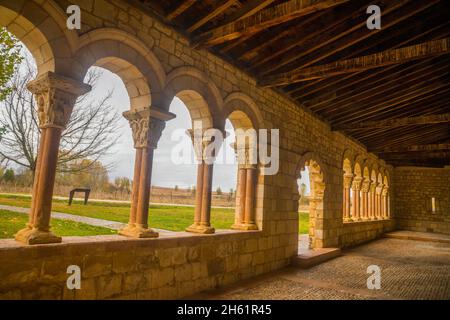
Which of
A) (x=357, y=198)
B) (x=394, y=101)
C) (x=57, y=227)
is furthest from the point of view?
(x=357, y=198)

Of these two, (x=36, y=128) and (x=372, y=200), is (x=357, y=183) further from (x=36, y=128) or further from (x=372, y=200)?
(x=36, y=128)

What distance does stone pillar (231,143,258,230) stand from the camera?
474cm

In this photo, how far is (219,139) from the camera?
4.17m

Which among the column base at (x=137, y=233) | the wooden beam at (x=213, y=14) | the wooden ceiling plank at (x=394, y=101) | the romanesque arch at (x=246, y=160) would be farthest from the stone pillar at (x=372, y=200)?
the column base at (x=137, y=233)

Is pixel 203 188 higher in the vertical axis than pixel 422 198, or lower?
lower

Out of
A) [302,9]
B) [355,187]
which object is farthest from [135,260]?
[355,187]

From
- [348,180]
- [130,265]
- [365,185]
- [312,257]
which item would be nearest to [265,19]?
[130,265]

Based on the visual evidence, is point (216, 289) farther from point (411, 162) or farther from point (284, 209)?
point (411, 162)

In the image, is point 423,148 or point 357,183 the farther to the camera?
point 357,183

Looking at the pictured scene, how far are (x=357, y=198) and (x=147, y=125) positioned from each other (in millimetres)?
8117

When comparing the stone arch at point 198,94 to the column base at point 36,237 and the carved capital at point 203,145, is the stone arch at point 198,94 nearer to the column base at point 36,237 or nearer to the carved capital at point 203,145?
the carved capital at point 203,145

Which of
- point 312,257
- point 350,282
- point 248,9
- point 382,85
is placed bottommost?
point 350,282

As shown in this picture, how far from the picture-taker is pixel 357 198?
9547 millimetres

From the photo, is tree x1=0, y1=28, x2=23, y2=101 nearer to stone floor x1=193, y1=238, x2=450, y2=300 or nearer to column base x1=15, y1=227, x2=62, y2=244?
column base x1=15, y1=227, x2=62, y2=244
